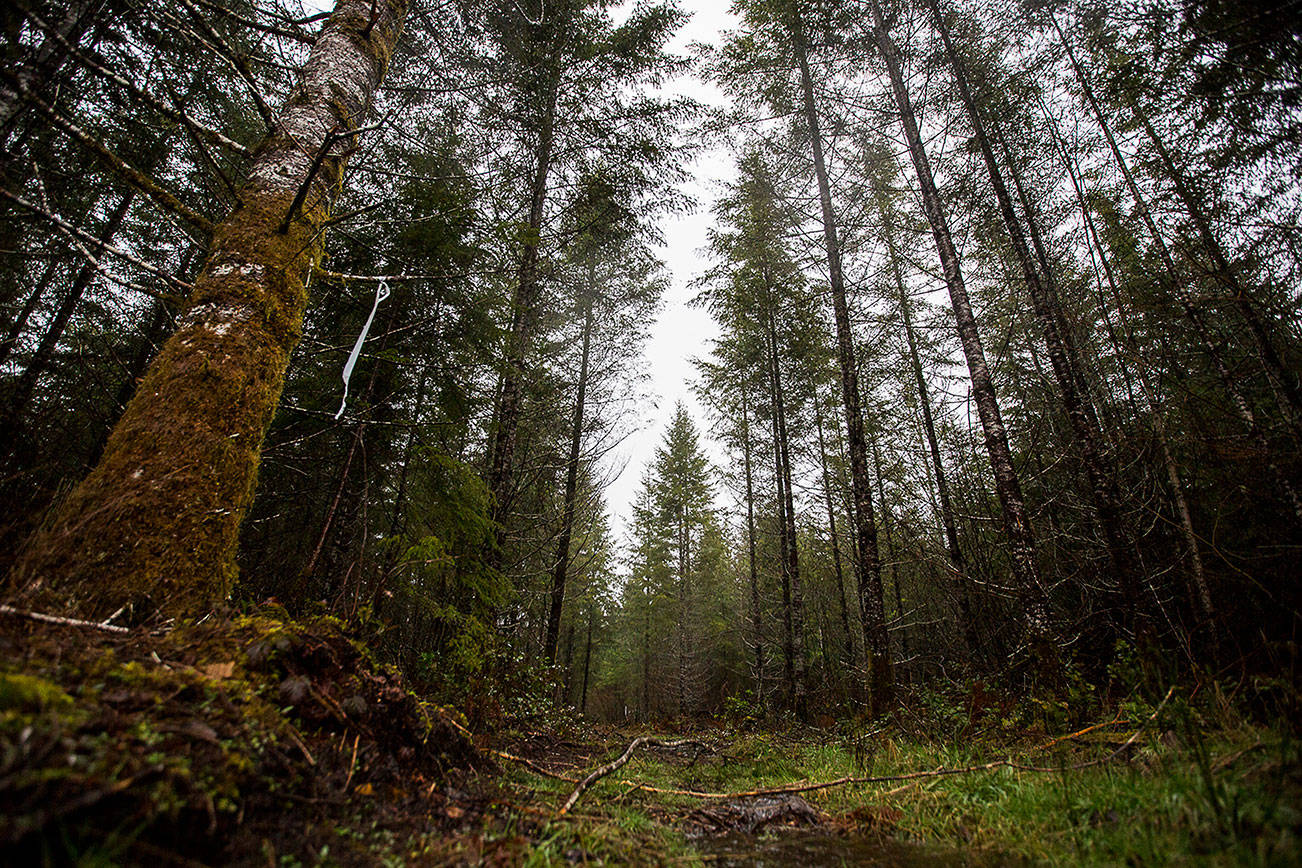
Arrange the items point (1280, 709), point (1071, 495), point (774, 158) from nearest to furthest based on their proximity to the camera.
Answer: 1. point (1280, 709)
2. point (1071, 495)
3. point (774, 158)

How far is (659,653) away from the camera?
2117 cm

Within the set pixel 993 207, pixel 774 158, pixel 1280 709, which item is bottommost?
pixel 1280 709

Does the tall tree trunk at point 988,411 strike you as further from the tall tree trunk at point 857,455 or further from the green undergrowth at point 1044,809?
the green undergrowth at point 1044,809

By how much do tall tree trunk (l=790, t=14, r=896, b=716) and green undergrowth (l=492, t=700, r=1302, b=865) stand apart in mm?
2830

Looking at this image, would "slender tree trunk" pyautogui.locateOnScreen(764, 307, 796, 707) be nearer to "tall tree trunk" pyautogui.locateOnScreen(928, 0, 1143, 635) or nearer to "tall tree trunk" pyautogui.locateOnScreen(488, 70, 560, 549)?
"tall tree trunk" pyautogui.locateOnScreen(928, 0, 1143, 635)

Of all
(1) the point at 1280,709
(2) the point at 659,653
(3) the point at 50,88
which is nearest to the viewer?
(1) the point at 1280,709

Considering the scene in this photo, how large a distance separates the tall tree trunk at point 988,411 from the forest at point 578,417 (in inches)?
2.1

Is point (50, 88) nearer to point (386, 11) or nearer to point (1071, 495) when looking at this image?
point (386, 11)

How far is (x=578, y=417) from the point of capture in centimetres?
1234

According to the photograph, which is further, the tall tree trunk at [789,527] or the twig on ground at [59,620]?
the tall tree trunk at [789,527]

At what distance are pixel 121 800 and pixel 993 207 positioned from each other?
12.8 meters

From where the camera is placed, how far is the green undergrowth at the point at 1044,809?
1.46 metres

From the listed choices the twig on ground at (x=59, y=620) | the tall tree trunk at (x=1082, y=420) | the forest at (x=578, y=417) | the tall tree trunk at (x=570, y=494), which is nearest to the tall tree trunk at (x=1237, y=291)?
the forest at (x=578, y=417)

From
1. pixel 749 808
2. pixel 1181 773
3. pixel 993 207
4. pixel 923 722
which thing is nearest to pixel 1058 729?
pixel 923 722
